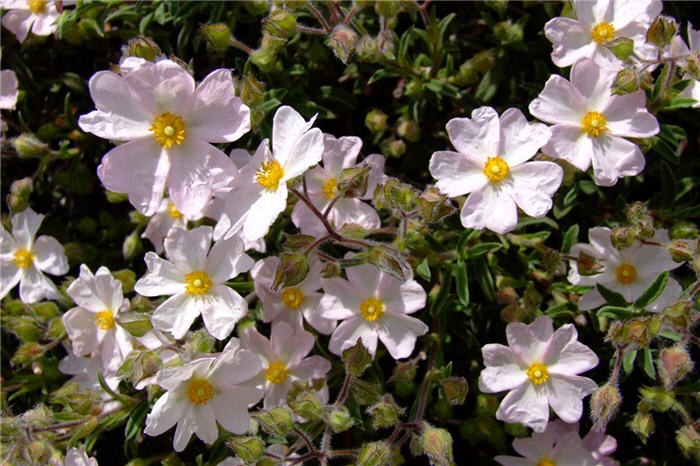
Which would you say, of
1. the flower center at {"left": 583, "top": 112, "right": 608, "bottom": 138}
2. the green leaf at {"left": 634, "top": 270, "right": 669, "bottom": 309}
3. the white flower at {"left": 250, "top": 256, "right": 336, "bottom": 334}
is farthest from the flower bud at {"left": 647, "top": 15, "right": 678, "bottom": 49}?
the white flower at {"left": 250, "top": 256, "right": 336, "bottom": 334}

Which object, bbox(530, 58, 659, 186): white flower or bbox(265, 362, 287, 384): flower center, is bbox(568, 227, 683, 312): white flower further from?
bbox(265, 362, 287, 384): flower center

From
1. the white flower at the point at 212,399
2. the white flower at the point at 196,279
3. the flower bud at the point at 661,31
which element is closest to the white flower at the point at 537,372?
the white flower at the point at 212,399

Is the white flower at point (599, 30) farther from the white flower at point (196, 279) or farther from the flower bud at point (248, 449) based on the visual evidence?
the flower bud at point (248, 449)

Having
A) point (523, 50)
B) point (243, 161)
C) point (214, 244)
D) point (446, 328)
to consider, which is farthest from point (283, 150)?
point (523, 50)

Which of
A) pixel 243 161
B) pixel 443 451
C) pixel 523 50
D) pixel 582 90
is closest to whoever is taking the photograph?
pixel 443 451

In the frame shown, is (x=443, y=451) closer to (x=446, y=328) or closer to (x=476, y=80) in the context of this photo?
(x=446, y=328)
